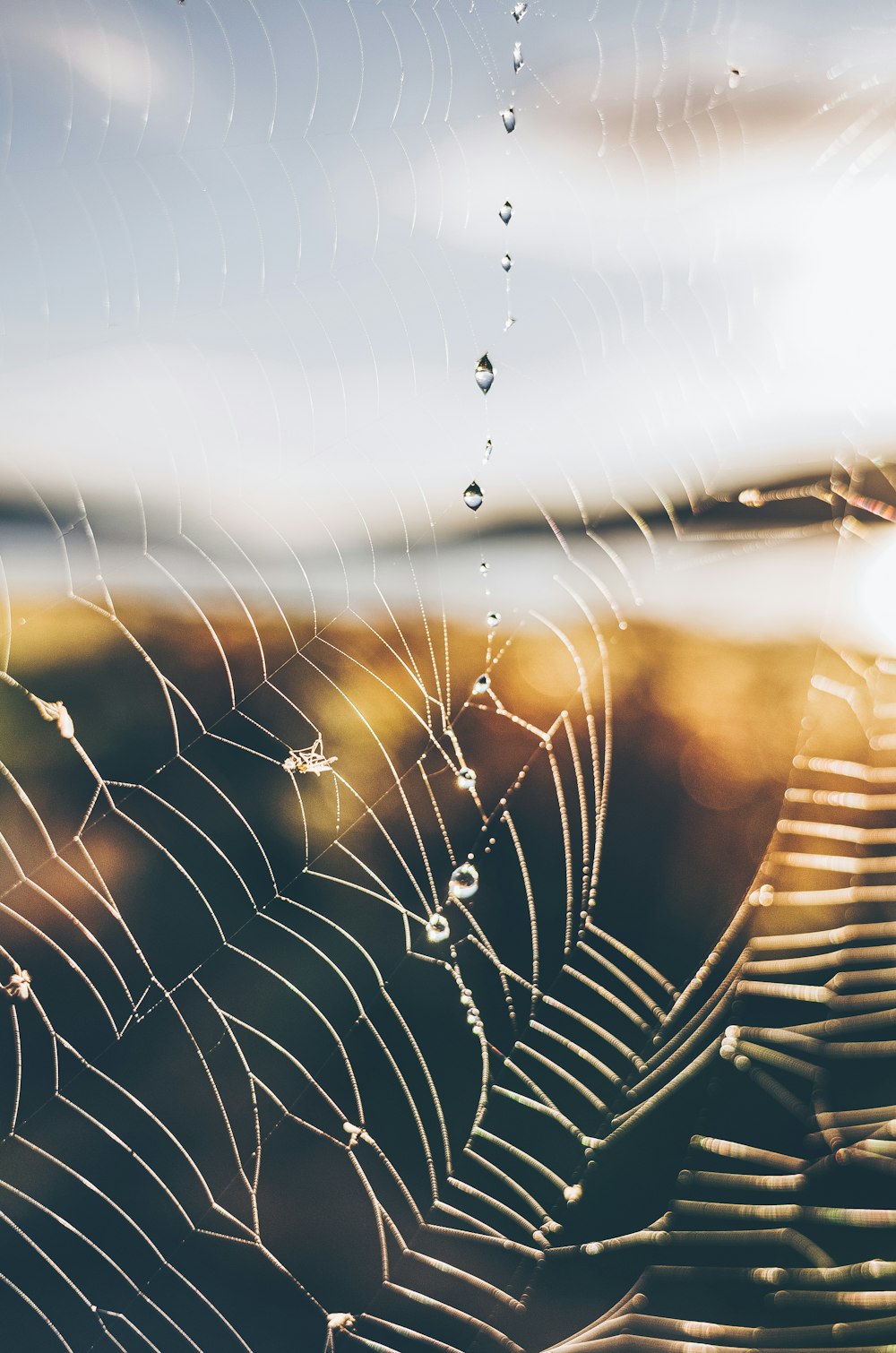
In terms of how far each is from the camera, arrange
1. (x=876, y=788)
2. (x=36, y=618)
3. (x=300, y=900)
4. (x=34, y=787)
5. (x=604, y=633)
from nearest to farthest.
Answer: (x=36, y=618) < (x=34, y=787) < (x=876, y=788) < (x=300, y=900) < (x=604, y=633)

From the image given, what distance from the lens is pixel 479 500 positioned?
2.70 feet

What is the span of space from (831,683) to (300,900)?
635 millimetres

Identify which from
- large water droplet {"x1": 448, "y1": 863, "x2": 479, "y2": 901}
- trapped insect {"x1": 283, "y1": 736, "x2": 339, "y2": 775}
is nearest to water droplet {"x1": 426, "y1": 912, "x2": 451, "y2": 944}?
large water droplet {"x1": 448, "y1": 863, "x2": 479, "y2": 901}

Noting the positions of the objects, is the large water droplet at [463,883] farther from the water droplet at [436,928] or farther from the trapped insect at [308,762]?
the trapped insect at [308,762]

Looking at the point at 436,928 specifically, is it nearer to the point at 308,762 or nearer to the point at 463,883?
the point at 463,883

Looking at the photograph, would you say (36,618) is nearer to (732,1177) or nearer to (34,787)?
(34,787)

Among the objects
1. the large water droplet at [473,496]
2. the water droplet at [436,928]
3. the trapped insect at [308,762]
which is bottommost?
the water droplet at [436,928]

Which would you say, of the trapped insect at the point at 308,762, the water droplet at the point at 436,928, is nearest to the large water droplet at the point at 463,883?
the water droplet at the point at 436,928

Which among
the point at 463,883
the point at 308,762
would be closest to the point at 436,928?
the point at 463,883

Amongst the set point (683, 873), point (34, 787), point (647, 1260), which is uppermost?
point (34, 787)

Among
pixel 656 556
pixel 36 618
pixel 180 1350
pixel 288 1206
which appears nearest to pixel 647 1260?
pixel 288 1206

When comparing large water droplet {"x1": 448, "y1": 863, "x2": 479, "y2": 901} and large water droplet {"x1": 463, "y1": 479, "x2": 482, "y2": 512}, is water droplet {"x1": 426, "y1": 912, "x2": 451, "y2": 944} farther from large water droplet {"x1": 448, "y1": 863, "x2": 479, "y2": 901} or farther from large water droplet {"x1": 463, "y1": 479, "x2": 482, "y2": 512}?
large water droplet {"x1": 463, "y1": 479, "x2": 482, "y2": 512}

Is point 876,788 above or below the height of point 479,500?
below

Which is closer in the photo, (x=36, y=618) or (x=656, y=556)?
(x=36, y=618)
